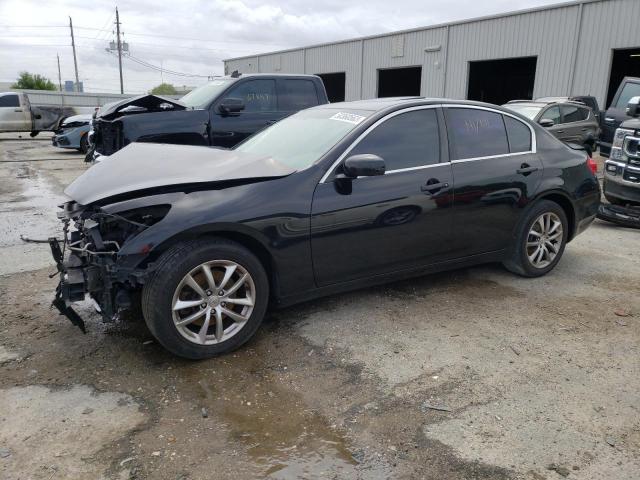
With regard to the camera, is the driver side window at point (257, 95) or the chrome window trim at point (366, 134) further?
the driver side window at point (257, 95)

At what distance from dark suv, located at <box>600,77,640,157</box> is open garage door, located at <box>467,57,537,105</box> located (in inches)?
507

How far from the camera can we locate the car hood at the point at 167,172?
3393 millimetres

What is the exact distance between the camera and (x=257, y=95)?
852cm

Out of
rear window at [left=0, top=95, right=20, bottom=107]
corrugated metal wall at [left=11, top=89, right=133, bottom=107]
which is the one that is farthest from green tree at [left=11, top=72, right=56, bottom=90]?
rear window at [left=0, top=95, right=20, bottom=107]

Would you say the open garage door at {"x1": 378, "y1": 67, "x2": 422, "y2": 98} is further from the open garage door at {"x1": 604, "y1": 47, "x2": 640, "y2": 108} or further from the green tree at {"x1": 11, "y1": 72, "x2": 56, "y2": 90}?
the green tree at {"x1": 11, "y1": 72, "x2": 56, "y2": 90}

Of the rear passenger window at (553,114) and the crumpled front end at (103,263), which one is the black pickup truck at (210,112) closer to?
the crumpled front end at (103,263)

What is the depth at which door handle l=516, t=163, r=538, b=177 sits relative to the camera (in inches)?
187

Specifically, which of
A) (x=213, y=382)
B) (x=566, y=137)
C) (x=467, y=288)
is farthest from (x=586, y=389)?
(x=566, y=137)

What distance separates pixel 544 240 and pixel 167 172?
3.50m

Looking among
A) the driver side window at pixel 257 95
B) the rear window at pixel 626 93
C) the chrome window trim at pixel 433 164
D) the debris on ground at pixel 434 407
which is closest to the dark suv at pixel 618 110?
the rear window at pixel 626 93

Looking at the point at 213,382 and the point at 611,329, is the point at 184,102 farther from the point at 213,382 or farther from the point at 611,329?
the point at 611,329

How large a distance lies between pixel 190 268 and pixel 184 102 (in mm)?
5739

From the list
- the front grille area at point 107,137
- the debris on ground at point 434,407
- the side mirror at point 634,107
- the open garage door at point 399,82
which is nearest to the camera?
the debris on ground at point 434,407

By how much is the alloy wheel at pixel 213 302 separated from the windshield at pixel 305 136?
934 mm
